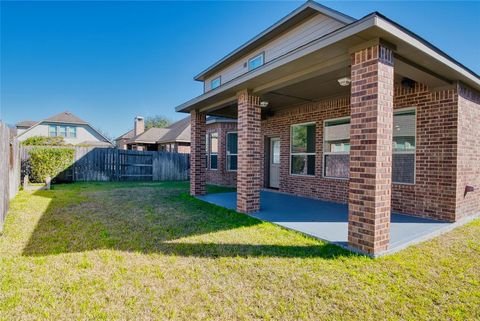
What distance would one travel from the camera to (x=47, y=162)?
38.9ft

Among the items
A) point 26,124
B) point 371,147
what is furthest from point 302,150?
point 26,124

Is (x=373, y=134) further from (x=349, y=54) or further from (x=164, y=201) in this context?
(x=164, y=201)

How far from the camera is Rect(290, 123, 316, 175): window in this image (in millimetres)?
8312

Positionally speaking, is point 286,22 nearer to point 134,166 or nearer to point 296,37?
point 296,37

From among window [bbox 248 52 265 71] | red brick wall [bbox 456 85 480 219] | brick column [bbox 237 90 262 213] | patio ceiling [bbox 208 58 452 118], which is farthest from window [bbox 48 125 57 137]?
red brick wall [bbox 456 85 480 219]

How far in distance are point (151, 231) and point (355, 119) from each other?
398 cm

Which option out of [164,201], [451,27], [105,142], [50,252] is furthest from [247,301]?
[105,142]

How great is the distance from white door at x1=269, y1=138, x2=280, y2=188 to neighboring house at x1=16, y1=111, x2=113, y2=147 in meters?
23.1

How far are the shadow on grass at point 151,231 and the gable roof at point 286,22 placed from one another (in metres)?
5.24

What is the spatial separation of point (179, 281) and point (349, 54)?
3.93m

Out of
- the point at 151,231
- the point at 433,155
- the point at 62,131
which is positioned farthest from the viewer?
the point at 62,131

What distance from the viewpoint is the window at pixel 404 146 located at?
5824mm

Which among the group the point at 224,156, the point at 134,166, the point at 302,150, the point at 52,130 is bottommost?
the point at 134,166

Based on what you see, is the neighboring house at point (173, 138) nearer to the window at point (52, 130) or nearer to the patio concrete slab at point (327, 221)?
the patio concrete slab at point (327, 221)
